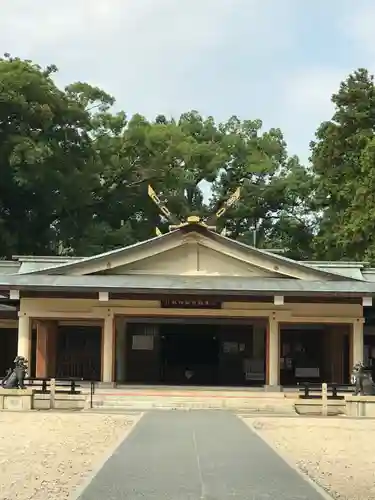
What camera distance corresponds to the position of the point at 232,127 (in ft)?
179

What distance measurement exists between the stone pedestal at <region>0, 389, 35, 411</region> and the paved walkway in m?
5.17

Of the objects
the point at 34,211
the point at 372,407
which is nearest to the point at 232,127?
the point at 34,211

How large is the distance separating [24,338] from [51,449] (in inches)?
485

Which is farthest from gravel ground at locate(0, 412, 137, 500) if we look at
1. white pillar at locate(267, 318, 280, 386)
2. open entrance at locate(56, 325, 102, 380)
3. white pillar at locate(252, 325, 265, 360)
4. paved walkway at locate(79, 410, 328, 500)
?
white pillar at locate(252, 325, 265, 360)

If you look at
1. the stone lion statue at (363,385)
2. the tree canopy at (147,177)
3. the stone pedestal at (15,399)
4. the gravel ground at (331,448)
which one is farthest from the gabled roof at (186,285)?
the tree canopy at (147,177)

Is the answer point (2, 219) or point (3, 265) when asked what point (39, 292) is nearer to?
point (3, 265)

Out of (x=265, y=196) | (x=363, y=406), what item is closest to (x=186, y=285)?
(x=363, y=406)

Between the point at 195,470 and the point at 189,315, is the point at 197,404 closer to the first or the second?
the point at 189,315

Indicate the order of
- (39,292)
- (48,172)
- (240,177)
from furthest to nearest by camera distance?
(240,177) < (48,172) < (39,292)

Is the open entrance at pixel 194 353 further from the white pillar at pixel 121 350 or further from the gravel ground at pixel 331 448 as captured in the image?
the gravel ground at pixel 331 448

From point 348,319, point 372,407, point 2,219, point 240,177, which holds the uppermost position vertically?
point 240,177

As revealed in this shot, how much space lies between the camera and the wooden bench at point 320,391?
65.6 ft

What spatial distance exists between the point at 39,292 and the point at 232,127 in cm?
3402

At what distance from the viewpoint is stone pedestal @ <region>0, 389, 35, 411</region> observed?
1875 cm
